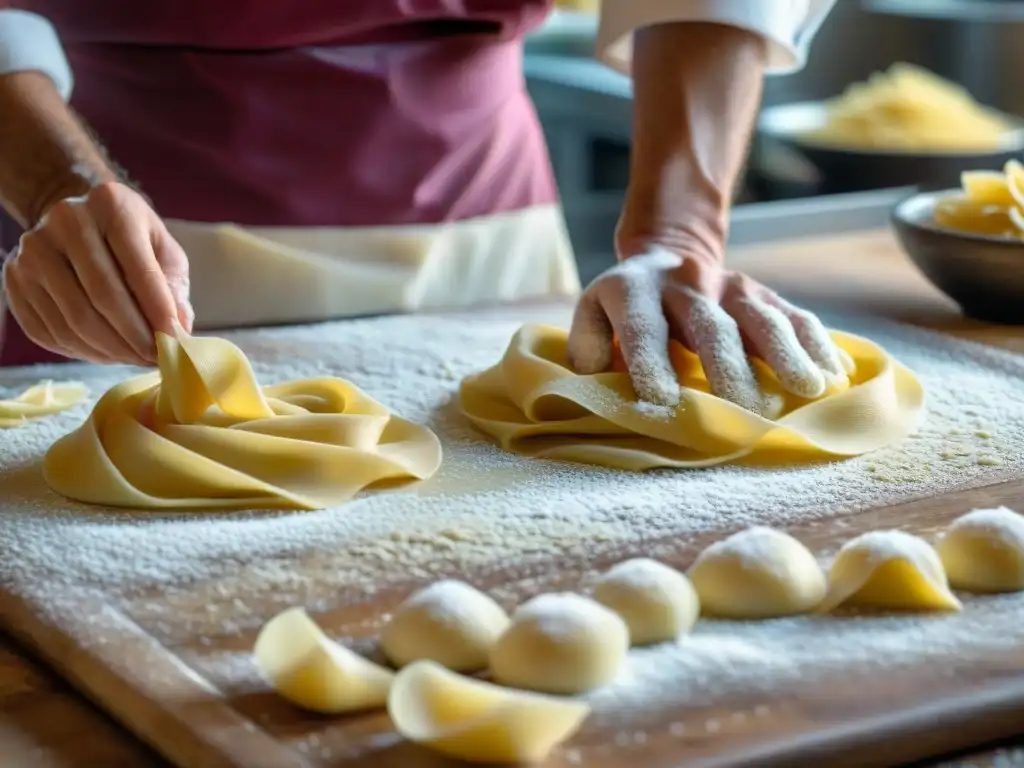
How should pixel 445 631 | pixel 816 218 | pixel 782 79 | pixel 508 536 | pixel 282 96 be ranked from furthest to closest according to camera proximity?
pixel 782 79 → pixel 816 218 → pixel 282 96 → pixel 508 536 → pixel 445 631

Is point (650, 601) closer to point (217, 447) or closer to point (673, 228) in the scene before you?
point (217, 447)

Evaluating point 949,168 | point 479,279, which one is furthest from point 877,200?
point 479,279

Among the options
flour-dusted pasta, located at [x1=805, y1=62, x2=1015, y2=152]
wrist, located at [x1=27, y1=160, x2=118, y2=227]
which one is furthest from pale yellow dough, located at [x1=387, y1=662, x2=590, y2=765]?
flour-dusted pasta, located at [x1=805, y1=62, x2=1015, y2=152]

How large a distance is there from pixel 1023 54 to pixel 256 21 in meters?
2.58

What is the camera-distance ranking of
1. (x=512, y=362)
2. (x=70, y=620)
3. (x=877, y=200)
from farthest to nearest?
(x=877, y=200) < (x=512, y=362) < (x=70, y=620)

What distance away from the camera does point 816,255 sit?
2496 millimetres

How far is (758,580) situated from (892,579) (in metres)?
0.11

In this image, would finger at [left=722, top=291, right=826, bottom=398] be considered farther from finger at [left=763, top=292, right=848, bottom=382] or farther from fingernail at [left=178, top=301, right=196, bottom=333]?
fingernail at [left=178, top=301, right=196, bottom=333]

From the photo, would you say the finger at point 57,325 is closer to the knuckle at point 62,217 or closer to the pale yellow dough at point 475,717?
the knuckle at point 62,217

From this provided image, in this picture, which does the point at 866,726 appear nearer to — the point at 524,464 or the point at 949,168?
the point at 524,464

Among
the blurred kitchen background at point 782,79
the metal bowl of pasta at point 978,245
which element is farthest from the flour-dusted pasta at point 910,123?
the metal bowl of pasta at point 978,245

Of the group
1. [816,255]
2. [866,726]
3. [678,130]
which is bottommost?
[816,255]

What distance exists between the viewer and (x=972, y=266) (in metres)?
2.01

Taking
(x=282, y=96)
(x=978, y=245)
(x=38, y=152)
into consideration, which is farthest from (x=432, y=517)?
(x=978, y=245)
